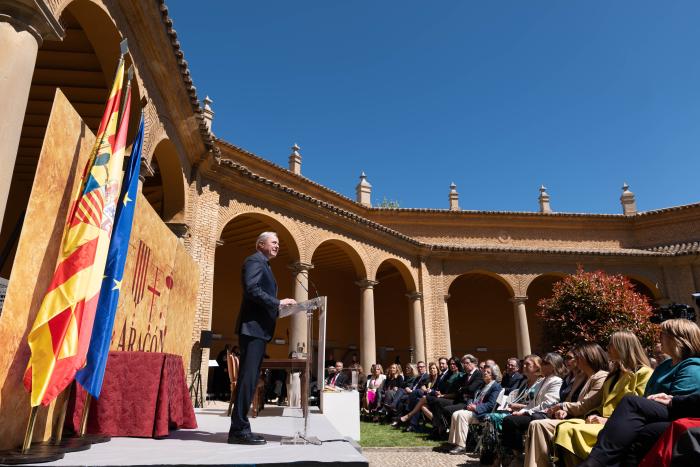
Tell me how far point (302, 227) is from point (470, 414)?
8744 millimetres

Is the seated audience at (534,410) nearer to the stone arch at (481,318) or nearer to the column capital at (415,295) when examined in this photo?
the column capital at (415,295)

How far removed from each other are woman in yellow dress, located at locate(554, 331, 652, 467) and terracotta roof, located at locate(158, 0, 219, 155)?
8019mm

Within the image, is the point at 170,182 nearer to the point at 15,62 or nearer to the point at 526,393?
the point at 15,62

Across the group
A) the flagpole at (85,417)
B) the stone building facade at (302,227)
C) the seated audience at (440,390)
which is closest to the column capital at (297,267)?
the stone building facade at (302,227)

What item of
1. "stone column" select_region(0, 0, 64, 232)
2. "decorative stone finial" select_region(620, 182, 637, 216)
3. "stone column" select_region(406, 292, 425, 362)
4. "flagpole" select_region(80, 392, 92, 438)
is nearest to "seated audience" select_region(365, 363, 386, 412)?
"stone column" select_region(406, 292, 425, 362)

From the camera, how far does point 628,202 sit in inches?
947

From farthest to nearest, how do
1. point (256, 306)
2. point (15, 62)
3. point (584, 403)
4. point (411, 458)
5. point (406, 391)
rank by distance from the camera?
point (406, 391)
point (411, 458)
point (584, 403)
point (15, 62)
point (256, 306)

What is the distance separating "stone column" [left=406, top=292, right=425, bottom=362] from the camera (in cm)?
1752

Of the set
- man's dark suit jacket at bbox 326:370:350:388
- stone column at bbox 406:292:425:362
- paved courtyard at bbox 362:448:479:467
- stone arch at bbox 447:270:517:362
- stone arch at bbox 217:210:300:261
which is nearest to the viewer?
paved courtyard at bbox 362:448:479:467

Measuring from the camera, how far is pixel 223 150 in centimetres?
1750

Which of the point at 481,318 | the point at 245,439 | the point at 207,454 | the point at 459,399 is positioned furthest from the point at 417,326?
the point at 207,454

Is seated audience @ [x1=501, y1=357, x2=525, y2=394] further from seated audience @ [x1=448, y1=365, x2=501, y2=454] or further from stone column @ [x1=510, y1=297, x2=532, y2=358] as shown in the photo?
stone column @ [x1=510, y1=297, x2=532, y2=358]

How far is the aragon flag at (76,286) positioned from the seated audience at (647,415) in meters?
3.61

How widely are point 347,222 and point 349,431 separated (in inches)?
370
